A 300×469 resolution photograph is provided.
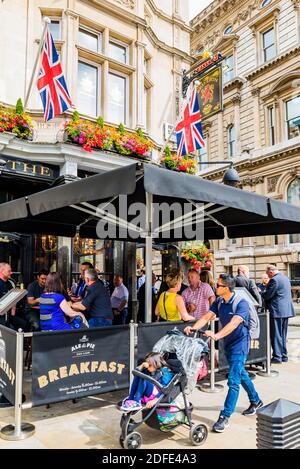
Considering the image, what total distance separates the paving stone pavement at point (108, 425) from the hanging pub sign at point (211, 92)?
1024 centimetres

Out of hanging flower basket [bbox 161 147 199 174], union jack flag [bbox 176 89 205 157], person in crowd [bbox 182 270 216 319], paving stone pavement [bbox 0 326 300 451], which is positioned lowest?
paving stone pavement [bbox 0 326 300 451]

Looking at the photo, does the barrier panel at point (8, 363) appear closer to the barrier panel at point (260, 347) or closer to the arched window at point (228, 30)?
the barrier panel at point (260, 347)

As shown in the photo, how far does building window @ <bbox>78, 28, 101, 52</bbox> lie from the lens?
11.4 meters

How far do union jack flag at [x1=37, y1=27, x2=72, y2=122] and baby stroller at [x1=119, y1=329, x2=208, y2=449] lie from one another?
20.7 feet

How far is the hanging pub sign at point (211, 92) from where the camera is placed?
13.9 m

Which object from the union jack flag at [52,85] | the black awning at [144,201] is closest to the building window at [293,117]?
the black awning at [144,201]

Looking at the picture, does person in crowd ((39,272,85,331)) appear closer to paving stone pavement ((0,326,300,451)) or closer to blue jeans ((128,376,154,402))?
paving stone pavement ((0,326,300,451))

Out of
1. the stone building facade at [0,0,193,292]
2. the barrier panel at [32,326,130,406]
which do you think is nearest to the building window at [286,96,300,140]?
the stone building facade at [0,0,193,292]

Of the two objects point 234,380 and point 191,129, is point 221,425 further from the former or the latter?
point 191,129

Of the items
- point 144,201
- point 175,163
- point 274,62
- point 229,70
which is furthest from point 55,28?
point 229,70

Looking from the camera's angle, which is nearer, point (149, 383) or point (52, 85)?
point (149, 383)

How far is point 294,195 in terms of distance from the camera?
96.9 feet

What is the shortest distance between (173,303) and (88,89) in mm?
8096
